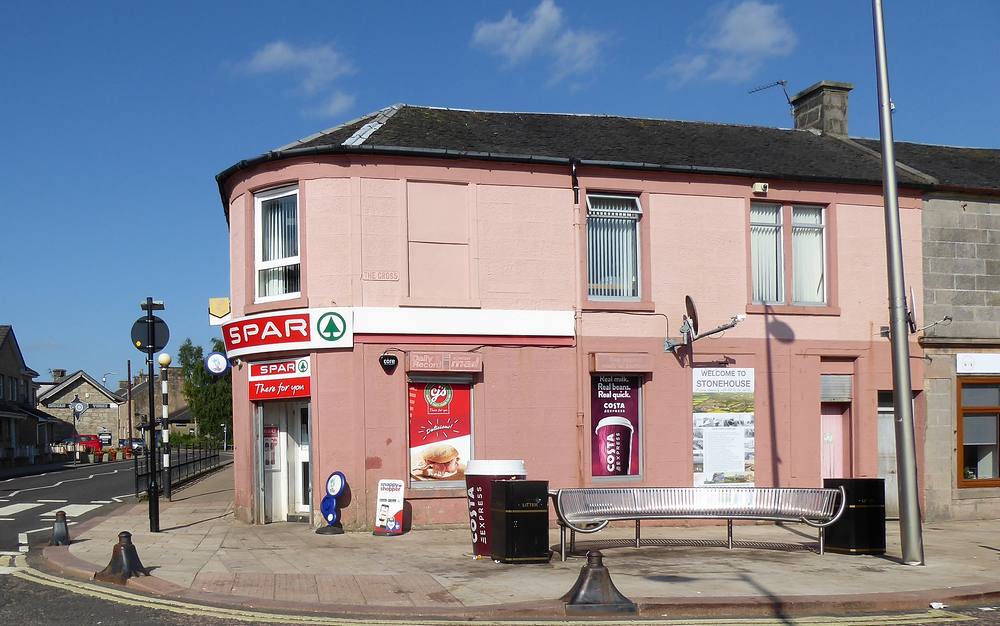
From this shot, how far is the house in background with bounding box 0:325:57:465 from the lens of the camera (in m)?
61.8

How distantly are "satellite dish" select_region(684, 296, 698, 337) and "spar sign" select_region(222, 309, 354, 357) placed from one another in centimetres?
555

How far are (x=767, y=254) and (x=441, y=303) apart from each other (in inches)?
248

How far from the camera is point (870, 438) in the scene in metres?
18.9

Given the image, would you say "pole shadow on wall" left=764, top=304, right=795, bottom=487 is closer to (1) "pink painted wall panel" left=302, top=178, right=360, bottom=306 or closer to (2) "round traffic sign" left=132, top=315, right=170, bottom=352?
(1) "pink painted wall panel" left=302, top=178, right=360, bottom=306

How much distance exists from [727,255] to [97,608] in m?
12.4

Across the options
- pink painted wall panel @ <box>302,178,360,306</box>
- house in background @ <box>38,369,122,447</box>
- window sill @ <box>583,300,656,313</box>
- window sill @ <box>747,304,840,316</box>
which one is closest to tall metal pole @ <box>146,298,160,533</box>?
pink painted wall panel @ <box>302,178,360,306</box>

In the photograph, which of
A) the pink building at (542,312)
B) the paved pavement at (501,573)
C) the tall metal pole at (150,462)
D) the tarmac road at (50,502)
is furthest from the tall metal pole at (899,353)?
the tarmac road at (50,502)

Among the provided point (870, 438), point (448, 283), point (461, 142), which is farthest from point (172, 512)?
point (870, 438)

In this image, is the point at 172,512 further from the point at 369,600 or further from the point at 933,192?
the point at 933,192

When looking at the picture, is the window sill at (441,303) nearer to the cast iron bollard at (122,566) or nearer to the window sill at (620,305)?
the window sill at (620,305)

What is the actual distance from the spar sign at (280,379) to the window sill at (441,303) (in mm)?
1909

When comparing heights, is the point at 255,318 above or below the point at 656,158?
below

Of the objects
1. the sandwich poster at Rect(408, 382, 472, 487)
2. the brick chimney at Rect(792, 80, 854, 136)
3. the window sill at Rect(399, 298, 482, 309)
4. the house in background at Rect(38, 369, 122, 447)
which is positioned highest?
the brick chimney at Rect(792, 80, 854, 136)

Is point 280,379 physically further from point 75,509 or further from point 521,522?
point 75,509
